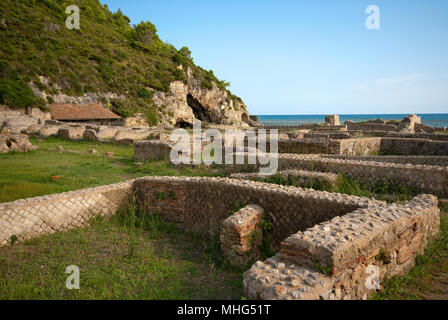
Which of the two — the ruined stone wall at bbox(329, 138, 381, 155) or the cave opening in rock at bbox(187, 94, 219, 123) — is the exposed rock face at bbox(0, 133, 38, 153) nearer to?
the ruined stone wall at bbox(329, 138, 381, 155)

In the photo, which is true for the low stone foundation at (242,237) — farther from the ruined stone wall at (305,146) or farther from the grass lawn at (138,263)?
the ruined stone wall at (305,146)

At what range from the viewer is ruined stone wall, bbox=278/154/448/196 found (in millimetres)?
6461

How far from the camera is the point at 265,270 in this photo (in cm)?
310

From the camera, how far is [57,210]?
5.79 metres

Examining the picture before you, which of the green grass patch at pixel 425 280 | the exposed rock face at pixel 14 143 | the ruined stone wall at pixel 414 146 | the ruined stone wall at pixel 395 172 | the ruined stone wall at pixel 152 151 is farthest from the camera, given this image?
the exposed rock face at pixel 14 143

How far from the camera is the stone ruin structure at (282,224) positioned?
2943mm

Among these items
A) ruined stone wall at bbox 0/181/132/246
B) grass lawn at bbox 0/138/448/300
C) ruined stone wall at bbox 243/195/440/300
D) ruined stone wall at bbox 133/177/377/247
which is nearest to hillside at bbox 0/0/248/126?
ruined stone wall at bbox 0/181/132/246

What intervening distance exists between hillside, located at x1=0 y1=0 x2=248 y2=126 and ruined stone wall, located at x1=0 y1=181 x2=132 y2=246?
29.8 meters

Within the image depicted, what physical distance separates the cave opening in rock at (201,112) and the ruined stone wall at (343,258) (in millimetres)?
55422

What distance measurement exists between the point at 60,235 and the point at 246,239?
3.51m

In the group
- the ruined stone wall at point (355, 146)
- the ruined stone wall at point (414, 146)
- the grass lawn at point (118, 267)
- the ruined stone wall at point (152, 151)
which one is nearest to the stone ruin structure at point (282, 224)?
the grass lawn at point (118, 267)

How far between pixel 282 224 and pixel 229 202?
3.96ft

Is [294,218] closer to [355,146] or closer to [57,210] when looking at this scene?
[57,210]

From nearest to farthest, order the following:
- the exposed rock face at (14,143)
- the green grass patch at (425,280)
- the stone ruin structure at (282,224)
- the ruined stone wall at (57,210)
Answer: the stone ruin structure at (282,224) < the green grass patch at (425,280) < the ruined stone wall at (57,210) < the exposed rock face at (14,143)
